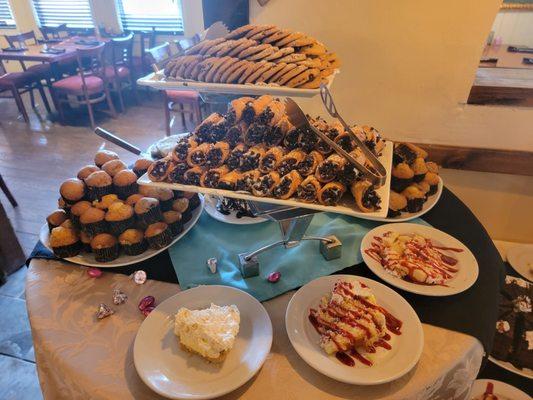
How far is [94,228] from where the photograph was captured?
1110 mm

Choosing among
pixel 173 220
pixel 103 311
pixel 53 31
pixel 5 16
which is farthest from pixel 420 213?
pixel 5 16

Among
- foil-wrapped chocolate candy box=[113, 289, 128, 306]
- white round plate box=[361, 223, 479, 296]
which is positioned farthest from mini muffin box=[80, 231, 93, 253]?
white round plate box=[361, 223, 479, 296]

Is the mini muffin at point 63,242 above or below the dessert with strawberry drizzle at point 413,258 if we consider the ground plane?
above

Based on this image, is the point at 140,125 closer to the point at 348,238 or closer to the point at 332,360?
the point at 348,238

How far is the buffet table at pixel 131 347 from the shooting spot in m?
0.80

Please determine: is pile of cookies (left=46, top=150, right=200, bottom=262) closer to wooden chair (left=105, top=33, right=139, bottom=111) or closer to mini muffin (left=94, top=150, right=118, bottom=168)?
mini muffin (left=94, top=150, right=118, bottom=168)

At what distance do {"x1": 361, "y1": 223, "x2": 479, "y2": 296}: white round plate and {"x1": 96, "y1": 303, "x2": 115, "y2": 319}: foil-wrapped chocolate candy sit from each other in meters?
0.72

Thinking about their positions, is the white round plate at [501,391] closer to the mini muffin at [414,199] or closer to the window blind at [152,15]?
the mini muffin at [414,199]

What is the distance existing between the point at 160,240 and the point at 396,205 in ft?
2.75

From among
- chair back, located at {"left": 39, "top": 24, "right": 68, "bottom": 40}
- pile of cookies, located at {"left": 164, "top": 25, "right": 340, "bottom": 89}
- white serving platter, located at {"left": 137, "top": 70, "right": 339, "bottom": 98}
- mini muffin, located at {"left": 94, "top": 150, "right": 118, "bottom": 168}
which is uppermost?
pile of cookies, located at {"left": 164, "top": 25, "right": 340, "bottom": 89}

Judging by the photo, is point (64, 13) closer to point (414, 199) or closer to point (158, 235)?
point (158, 235)

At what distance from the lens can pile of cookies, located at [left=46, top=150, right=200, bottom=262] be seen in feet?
3.67

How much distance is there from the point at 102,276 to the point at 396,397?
855mm

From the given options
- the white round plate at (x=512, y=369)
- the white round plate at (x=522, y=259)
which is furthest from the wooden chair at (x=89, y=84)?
the white round plate at (x=512, y=369)
